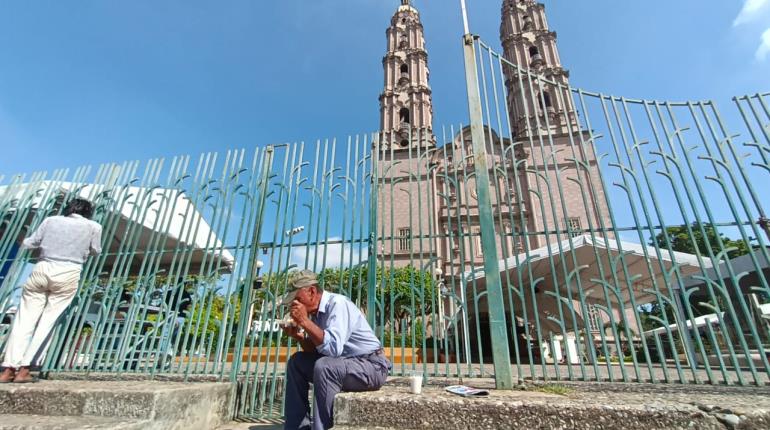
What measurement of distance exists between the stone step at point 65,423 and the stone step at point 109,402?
6 cm

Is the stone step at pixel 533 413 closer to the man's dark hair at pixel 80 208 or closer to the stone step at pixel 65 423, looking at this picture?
the stone step at pixel 65 423

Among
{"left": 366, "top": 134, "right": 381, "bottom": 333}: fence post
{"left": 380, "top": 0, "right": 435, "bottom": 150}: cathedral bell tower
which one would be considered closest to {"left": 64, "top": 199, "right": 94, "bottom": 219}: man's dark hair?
{"left": 366, "top": 134, "right": 381, "bottom": 333}: fence post

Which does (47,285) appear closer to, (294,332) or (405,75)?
(294,332)

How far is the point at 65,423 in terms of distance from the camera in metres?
1.91

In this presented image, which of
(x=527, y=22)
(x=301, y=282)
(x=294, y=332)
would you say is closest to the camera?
(x=294, y=332)

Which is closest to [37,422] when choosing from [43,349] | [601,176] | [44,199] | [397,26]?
[43,349]

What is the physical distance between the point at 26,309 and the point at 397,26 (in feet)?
130

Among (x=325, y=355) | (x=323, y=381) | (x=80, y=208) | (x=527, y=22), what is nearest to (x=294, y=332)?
(x=325, y=355)

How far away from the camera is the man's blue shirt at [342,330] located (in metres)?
2.21

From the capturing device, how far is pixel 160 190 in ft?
14.1

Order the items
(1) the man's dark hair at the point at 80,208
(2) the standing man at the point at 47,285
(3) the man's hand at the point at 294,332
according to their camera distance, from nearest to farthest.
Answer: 1. (3) the man's hand at the point at 294,332
2. (2) the standing man at the point at 47,285
3. (1) the man's dark hair at the point at 80,208

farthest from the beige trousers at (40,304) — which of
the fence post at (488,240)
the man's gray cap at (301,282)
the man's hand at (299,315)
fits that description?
the fence post at (488,240)

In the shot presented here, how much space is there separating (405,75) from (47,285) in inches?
1316

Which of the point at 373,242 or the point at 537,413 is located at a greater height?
the point at 373,242
